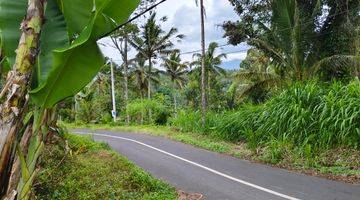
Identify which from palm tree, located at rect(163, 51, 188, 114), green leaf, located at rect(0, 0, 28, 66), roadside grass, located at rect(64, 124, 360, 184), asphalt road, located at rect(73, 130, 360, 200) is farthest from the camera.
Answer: palm tree, located at rect(163, 51, 188, 114)

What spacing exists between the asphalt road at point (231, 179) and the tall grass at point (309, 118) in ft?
5.47

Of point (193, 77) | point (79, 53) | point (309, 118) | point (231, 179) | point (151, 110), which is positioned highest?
point (193, 77)

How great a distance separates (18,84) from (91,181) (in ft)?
21.4

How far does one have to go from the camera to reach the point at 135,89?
43.4 meters

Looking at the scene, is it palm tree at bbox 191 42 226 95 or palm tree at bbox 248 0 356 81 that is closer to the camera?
Result: palm tree at bbox 248 0 356 81

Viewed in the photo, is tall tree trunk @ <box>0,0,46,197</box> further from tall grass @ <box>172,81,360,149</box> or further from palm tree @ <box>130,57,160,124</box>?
palm tree @ <box>130,57,160,124</box>

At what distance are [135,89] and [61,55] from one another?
4129 centimetres

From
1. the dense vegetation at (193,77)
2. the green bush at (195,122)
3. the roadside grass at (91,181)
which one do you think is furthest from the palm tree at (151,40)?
the roadside grass at (91,181)

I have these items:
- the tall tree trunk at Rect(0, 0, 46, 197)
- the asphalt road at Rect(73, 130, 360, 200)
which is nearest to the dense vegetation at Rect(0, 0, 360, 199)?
the tall tree trunk at Rect(0, 0, 46, 197)

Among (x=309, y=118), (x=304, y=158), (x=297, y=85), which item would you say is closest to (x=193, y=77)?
(x=297, y=85)

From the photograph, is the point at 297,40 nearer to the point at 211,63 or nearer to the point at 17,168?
the point at 17,168

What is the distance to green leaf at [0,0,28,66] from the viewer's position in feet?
8.46

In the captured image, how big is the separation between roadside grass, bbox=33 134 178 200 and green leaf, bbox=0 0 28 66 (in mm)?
3602

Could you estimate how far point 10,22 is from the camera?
2.59 m
